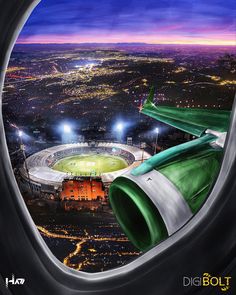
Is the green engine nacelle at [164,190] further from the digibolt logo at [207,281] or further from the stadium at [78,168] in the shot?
the stadium at [78,168]

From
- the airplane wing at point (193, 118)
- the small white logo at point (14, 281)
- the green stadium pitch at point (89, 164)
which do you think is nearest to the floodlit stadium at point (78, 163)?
the green stadium pitch at point (89, 164)

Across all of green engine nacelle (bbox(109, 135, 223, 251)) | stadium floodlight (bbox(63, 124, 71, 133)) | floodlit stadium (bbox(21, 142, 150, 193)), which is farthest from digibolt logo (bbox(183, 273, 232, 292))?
stadium floodlight (bbox(63, 124, 71, 133))

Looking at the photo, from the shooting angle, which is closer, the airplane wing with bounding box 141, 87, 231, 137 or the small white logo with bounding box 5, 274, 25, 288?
the small white logo with bounding box 5, 274, 25, 288

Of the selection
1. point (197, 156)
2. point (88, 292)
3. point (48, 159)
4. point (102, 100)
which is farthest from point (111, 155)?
point (88, 292)

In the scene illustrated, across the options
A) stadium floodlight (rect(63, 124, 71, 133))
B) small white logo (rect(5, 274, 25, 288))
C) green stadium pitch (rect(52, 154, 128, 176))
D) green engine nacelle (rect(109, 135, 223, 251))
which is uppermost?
small white logo (rect(5, 274, 25, 288))

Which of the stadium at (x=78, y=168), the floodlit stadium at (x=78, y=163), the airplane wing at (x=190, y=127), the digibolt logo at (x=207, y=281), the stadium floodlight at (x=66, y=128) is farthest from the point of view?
the stadium floodlight at (x=66, y=128)

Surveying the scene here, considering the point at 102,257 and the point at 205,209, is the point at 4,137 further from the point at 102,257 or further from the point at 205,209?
the point at 102,257

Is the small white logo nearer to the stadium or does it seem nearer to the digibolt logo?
the digibolt logo

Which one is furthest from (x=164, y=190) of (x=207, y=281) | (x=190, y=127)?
(x=190, y=127)
